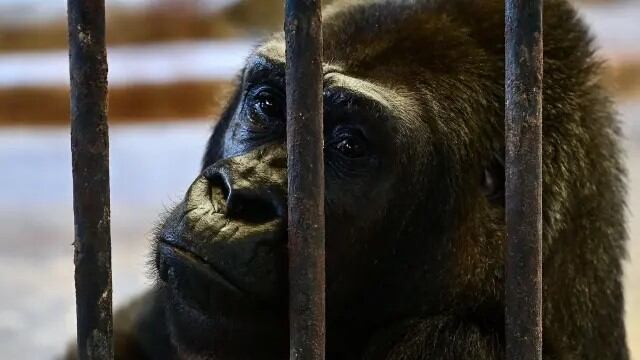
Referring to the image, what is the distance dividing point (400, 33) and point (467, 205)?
0.40m

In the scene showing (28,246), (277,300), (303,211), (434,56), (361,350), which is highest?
(434,56)

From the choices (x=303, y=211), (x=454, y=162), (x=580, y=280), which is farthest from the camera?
(x=580, y=280)

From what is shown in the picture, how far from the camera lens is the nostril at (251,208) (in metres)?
1.72

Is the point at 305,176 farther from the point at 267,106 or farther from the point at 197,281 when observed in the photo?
the point at 267,106

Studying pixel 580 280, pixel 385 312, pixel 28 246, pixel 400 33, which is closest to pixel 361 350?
pixel 385 312

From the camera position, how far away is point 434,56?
2.16m

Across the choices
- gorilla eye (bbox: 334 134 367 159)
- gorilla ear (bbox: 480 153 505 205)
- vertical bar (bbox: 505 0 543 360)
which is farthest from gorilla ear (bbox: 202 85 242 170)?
vertical bar (bbox: 505 0 543 360)

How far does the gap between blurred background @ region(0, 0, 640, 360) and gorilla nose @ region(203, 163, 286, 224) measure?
2.96 feet

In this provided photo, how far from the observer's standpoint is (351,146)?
77.2 inches

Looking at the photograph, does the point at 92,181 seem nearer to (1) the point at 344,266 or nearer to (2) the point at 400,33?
(1) the point at 344,266

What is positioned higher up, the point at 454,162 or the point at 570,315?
the point at 454,162

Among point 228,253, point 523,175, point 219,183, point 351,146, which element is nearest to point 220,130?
point 351,146

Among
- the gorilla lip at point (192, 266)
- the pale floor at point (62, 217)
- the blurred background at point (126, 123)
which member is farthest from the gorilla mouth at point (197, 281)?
the pale floor at point (62, 217)

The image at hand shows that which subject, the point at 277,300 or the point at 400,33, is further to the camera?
the point at 400,33
